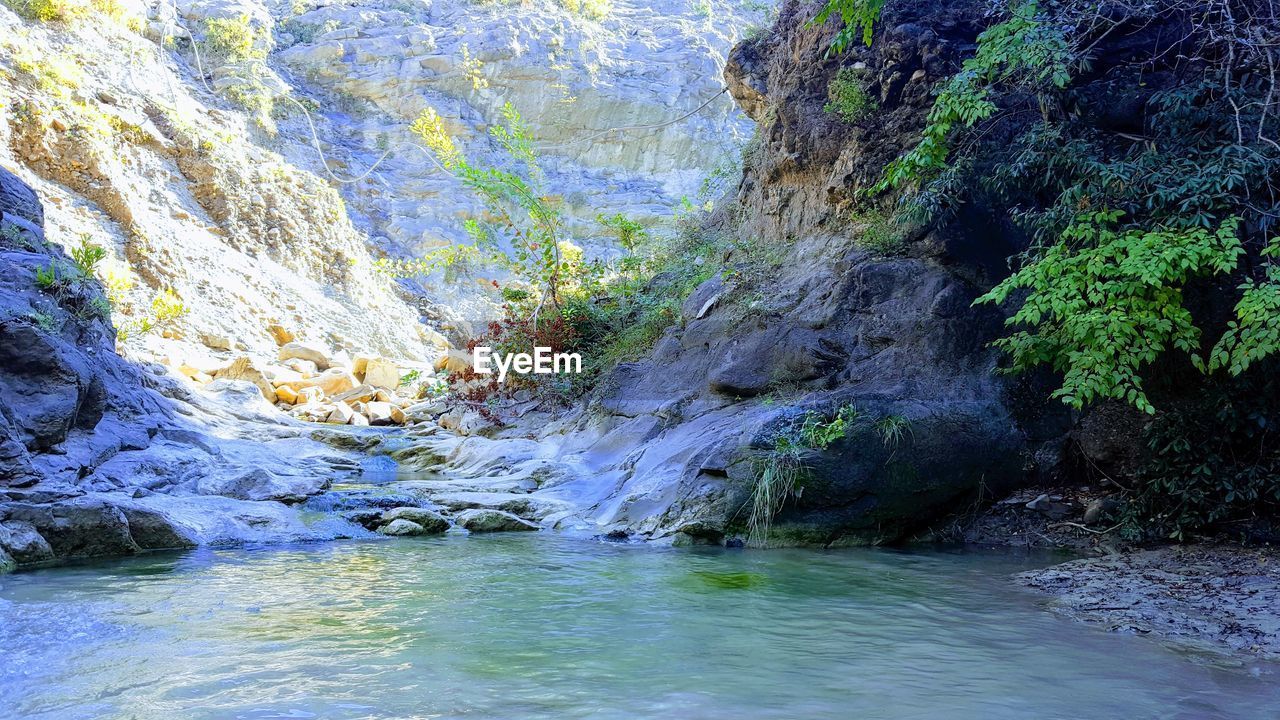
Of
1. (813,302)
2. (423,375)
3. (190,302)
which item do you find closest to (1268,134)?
(813,302)

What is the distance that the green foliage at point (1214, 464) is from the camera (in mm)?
5688

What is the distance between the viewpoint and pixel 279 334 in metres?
18.9

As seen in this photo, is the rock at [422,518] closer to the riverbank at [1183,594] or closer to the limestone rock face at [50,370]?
the limestone rock face at [50,370]

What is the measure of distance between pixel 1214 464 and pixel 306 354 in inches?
648

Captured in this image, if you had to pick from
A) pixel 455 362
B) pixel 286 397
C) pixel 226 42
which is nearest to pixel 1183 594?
pixel 455 362

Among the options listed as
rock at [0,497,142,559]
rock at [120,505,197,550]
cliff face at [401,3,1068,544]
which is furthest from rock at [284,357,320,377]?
rock at [0,497,142,559]

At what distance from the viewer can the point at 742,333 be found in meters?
8.56

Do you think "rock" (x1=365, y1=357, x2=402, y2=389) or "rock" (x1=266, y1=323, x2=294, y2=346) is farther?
"rock" (x1=266, y1=323, x2=294, y2=346)

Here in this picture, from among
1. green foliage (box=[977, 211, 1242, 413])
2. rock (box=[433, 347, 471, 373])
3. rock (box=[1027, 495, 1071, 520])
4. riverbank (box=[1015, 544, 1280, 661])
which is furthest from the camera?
rock (box=[433, 347, 471, 373])

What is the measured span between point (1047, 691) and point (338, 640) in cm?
274

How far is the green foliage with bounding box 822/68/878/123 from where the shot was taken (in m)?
9.17

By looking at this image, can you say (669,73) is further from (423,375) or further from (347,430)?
(347,430)

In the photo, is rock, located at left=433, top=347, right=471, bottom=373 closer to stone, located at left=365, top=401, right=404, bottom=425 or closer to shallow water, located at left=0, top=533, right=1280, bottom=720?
stone, located at left=365, top=401, right=404, bottom=425

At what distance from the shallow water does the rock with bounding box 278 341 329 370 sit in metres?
12.9
